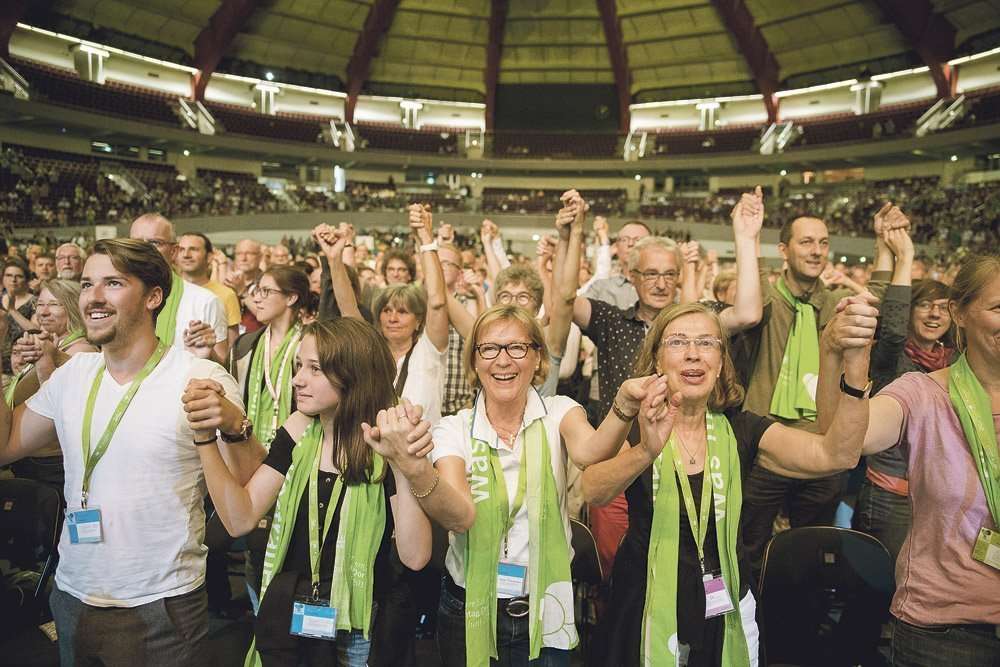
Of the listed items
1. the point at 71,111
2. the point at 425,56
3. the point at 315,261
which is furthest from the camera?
the point at 425,56

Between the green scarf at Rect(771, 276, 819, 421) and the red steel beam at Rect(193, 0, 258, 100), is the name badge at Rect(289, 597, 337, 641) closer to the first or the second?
the green scarf at Rect(771, 276, 819, 421)

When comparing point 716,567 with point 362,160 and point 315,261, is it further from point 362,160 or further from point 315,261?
point 362,160

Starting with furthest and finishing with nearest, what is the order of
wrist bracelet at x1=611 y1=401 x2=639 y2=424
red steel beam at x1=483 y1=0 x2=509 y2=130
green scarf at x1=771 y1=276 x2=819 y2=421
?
1. red steel beam at x1=483 y1=0 x2=509 y2=130
2. green scarf at x1=771 y1=276 x2=819 y2=421
3. wrist bracelet at x1=611 y1=401 x2=639 y2=424

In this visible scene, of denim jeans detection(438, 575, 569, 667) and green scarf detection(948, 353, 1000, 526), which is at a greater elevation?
green scarf detection(948, 353, 1000, 526)

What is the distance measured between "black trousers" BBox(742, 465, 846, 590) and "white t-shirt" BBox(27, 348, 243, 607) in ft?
6.83

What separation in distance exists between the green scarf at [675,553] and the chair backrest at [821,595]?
45 cm

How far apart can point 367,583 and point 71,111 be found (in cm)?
2546

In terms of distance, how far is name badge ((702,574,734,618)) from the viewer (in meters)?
1.77

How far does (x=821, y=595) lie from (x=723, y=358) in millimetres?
1006

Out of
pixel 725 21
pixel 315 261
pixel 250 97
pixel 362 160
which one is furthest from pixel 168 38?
pixel 315 261

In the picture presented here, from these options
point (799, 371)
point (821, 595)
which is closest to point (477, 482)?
point (821, 595)

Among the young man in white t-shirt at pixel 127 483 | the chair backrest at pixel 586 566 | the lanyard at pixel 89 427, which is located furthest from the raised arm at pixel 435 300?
the lanyard at pixel 89 427

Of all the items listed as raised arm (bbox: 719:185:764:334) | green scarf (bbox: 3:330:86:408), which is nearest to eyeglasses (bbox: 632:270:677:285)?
raised arm (bbox: 719:185:764:334)

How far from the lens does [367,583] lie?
181cm
